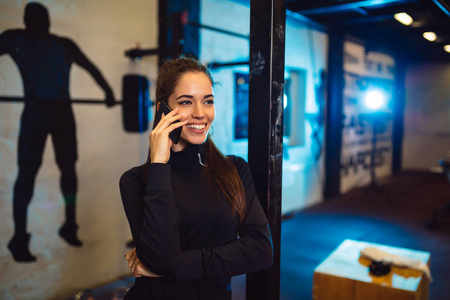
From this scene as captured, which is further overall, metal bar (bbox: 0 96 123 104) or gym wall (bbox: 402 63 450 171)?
gym wall (bbox: 402 63 450 171)

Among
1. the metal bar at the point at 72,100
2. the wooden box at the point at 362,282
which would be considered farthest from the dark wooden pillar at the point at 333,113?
the metal bar at the point at 72,100

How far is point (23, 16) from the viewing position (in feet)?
8.75

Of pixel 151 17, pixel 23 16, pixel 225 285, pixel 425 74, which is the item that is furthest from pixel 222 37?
pixel 425 74

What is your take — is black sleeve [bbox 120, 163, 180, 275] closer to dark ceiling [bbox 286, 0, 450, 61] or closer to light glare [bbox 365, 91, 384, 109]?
dark ceiling [bbox 286, 0, 450, 61]

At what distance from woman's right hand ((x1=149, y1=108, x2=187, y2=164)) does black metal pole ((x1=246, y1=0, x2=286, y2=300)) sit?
1.13ft

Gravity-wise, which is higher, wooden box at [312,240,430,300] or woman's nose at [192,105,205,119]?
woman's nose at [192,105,205,119]

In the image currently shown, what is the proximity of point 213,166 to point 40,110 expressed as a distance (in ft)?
6.11

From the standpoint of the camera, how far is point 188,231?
1.40 meters

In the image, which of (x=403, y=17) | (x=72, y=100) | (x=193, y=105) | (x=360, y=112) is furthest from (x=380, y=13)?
(x=360, y=112)

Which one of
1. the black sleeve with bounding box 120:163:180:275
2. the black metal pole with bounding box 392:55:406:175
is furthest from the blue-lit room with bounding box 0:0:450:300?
the black metal pole with bounding box 392:55:406:175

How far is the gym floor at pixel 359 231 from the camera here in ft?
10.7

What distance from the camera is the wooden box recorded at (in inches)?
81.8

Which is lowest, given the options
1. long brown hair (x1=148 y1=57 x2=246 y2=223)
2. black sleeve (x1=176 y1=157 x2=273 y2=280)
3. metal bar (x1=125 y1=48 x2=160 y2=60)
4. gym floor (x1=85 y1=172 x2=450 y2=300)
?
gym floor (x1=85 y1=172 x2=450 y2=300)

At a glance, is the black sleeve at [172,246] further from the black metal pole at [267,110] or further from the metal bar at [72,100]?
the metal bar at [72,100]
